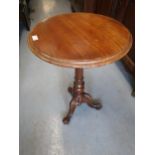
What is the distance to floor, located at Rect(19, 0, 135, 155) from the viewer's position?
1451 millimetres

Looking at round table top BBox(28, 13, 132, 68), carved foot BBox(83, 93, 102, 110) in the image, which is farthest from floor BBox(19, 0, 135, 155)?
round table top BBox(28, 13, 132, 68)

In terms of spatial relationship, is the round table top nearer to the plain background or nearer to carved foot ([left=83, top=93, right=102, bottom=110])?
the plain background

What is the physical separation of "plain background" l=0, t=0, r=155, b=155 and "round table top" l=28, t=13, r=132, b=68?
0.80 feet

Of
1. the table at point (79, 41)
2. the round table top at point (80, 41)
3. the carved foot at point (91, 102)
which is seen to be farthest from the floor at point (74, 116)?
the round table top at point (80, 41)

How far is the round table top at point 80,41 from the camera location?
3.56 ft
